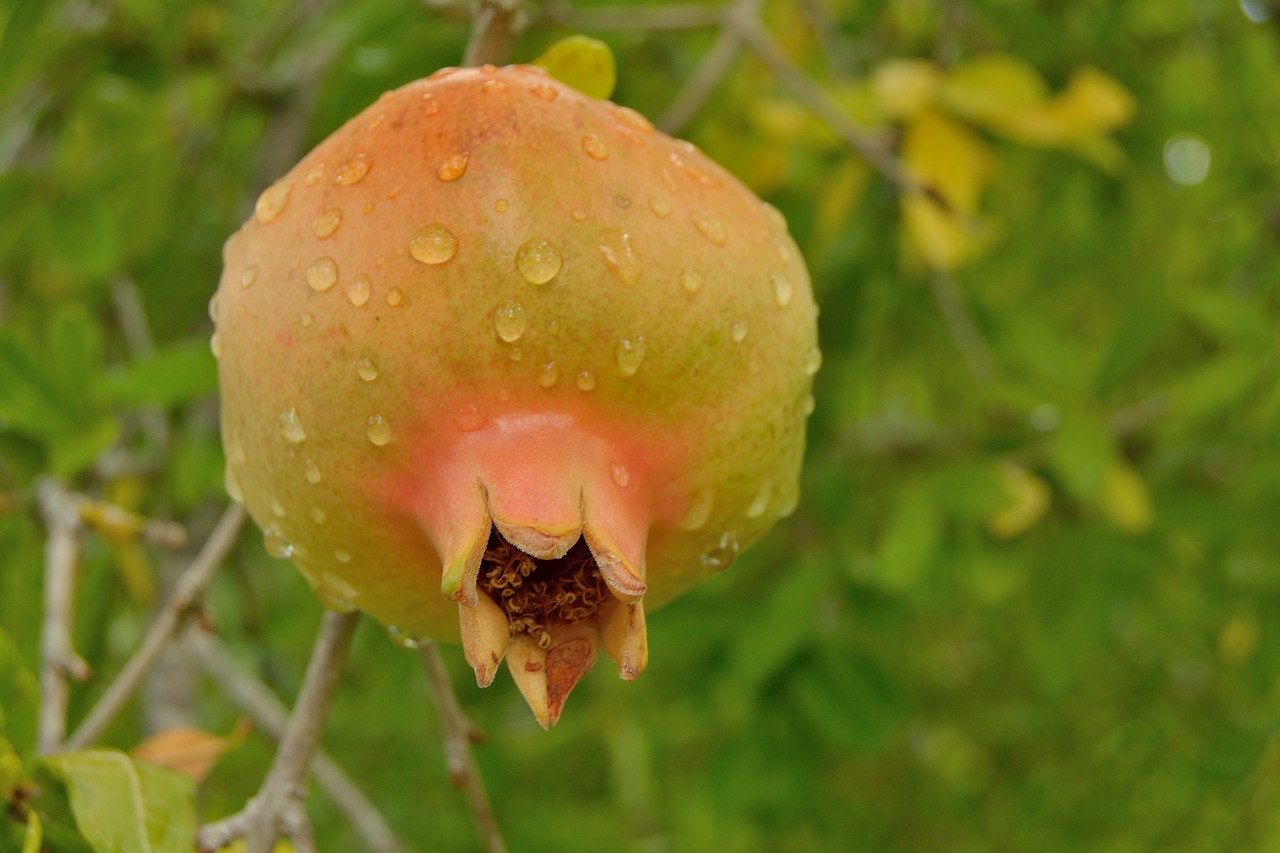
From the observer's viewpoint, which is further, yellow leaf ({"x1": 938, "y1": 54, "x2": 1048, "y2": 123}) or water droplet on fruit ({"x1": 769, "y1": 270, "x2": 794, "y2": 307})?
yellow leaf ({"x1": 938, "y1": 54, "x2": 1048, "y2": 123})

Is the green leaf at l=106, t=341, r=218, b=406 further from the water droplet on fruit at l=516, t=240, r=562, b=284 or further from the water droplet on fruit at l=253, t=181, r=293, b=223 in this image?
the water droplet on fruit at l=516, t=240, r=562, b=284

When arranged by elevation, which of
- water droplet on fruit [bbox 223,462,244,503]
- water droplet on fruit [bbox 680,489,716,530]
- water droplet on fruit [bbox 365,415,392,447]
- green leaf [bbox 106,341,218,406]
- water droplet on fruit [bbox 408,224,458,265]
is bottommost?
green leaf [bbox 106,341,218,406]

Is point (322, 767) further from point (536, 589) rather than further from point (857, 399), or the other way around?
point (857, 399)

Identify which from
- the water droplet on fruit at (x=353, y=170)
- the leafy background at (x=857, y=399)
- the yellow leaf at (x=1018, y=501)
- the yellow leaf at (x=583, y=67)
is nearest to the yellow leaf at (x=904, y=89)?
the leafy background at (x=857, y=399)

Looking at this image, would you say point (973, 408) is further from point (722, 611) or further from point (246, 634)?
point (246, 634)

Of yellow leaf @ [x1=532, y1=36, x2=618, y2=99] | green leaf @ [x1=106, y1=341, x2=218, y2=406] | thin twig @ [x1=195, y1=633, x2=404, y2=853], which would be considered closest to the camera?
yellow leaf @ [x1=532, y1=36, x2=618, y2=99]

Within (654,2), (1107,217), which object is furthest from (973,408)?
(654,2)

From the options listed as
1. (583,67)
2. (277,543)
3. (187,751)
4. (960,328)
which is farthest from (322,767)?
(960,328)

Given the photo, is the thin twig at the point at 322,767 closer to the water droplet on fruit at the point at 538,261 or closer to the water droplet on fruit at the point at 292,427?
the water droplet on fruit at the point at 292,427

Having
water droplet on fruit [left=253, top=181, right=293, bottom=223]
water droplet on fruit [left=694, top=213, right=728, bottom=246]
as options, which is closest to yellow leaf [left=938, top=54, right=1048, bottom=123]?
water droplet on fruit [left=694, top=213, right=728, bottom=246]
